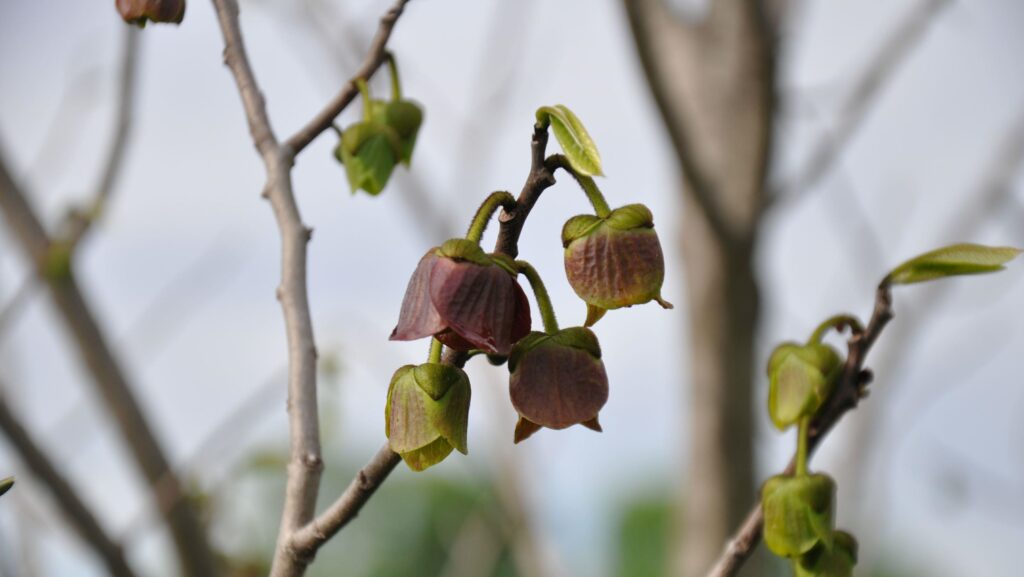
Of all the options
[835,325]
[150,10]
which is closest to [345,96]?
[150,10]

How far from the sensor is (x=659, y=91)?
1731 mm

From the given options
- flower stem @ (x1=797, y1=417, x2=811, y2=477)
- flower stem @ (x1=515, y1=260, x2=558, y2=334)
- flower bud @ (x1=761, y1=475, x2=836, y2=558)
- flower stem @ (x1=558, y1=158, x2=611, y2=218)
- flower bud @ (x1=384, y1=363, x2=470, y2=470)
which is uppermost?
flower stem @ (x1=558, y1=158, x2=611, y2=218)

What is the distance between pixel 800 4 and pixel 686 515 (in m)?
1.05

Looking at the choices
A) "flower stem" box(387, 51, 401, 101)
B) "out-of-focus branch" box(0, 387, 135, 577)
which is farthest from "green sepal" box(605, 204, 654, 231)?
"out-of-focus branch" box(0, 387, 135, 577)

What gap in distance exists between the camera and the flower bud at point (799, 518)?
73cm

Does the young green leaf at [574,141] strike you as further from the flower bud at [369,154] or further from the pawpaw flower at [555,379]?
the flower bud at [369,154]

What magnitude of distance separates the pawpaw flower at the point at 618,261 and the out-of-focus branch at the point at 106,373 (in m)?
1.21

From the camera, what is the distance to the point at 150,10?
30.9 inches

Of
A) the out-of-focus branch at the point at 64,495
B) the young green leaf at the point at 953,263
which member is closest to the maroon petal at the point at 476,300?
the young green leaf at the point at 953,263

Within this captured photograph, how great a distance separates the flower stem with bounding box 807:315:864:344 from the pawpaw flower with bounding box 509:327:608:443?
238 millimetres

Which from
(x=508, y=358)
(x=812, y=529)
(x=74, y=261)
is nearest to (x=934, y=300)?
(x=74, y=261)

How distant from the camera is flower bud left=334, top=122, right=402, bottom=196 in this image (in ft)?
2.77

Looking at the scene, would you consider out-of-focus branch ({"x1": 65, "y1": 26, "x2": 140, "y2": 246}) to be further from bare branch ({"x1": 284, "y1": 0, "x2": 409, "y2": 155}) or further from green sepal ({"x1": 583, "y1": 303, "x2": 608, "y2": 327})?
green sepal ({"x1": 583, "y1": 303, "x2": 608, "y2": 327})

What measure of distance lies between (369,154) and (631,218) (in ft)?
1.02
